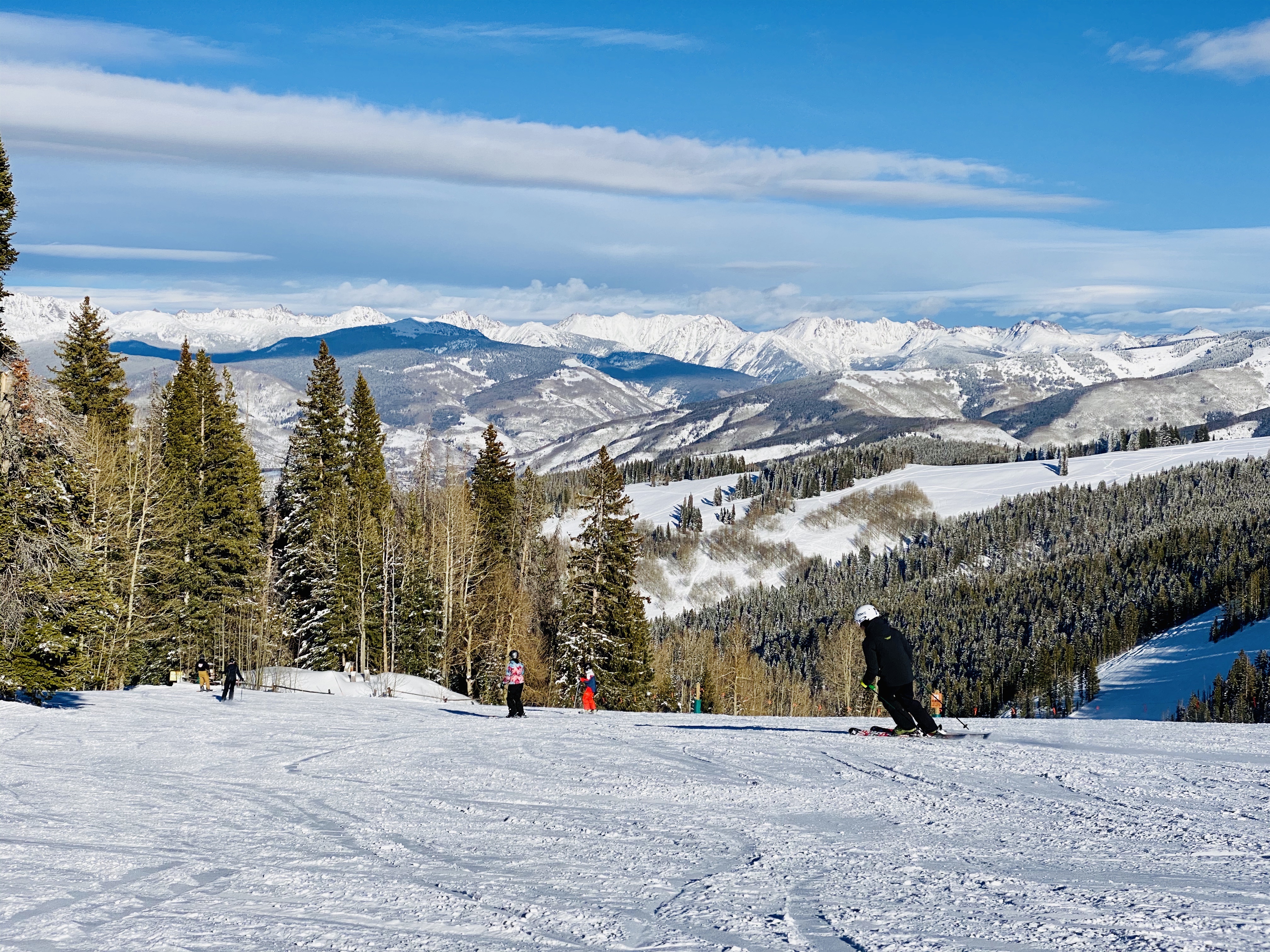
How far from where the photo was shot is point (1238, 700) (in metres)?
114

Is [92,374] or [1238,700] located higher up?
[92,374]

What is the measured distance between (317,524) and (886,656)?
42.5 metres

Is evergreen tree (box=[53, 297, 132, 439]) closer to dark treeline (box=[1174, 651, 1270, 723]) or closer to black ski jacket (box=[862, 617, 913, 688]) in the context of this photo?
black ski jacket (box=[862, 617, 913, 688])

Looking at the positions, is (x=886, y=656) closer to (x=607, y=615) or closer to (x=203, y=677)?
(x=203, y=677)

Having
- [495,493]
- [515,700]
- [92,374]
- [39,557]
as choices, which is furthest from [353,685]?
[495,493]

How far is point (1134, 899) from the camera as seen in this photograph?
7016 mm

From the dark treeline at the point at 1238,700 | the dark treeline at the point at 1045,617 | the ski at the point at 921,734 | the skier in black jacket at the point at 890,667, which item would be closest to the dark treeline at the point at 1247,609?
the dark treeline at the point at 1045,617

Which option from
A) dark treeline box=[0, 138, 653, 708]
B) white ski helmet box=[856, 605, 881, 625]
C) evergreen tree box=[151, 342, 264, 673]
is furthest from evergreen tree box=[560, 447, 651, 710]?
white ski helmet box=[856, 605, 881, 625]

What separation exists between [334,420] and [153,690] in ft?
76.7

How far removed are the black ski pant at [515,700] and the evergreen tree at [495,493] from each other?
38937 mm

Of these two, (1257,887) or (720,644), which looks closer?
(1257,887)

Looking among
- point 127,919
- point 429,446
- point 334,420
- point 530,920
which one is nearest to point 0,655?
point 127,919

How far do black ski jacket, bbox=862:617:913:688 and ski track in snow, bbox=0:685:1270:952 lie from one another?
44.5 inches

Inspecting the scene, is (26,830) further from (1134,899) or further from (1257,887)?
(1257,887)
